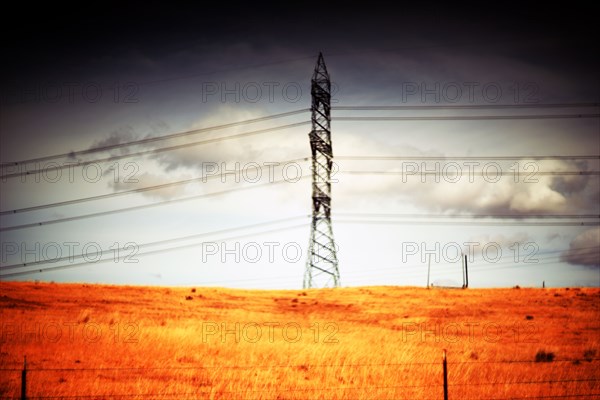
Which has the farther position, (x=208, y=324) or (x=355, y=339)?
(x=208, y=324)

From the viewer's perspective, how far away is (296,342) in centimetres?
2359

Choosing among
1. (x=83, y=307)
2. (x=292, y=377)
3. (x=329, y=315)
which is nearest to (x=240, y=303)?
(x=329, y=315)

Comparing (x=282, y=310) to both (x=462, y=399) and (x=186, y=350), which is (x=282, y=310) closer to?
(x=186, y=350)

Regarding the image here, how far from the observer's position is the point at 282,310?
32500 millimetres

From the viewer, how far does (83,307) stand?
2984cm

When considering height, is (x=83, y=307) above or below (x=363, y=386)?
above

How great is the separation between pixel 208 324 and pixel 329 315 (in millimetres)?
8190

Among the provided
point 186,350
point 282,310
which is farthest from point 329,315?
point 186,350

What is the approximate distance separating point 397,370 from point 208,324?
11.6 metres

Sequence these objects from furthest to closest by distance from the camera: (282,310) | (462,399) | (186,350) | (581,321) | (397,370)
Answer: (282,310)
(581,321)
(186,350)
(397,370)
(462,399)

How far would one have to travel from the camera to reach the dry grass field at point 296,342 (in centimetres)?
1620

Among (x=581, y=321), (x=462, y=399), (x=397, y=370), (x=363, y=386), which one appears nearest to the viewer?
(x=462, y=399)

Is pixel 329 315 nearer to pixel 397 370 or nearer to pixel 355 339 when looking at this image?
pixel 355 339

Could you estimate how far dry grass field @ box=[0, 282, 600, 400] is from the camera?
16.2m
